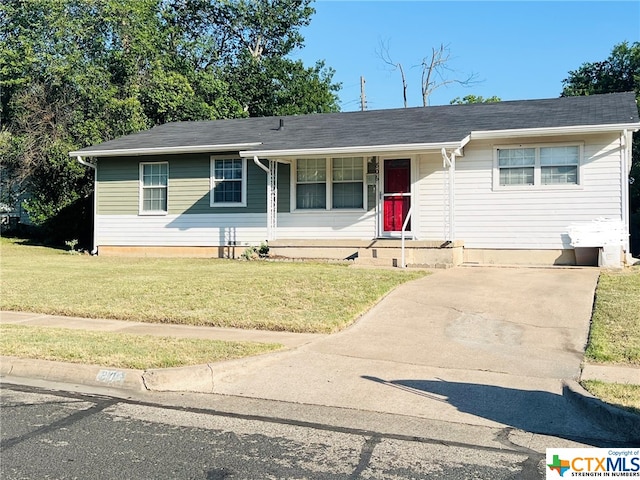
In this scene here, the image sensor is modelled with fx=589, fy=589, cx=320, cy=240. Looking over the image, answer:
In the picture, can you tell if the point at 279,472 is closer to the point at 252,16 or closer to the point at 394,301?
the point at 394,301

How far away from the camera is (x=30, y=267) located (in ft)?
49.5

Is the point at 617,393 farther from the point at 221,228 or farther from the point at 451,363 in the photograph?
the point at 221,228

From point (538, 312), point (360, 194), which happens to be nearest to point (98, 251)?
point (360, 194)

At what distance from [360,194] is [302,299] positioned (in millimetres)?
7105

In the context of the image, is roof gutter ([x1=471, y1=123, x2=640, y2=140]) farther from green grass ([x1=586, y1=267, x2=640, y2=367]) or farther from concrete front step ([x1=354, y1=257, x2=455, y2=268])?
green grass ([x1=586, y1=267, x2=640, y2=367])

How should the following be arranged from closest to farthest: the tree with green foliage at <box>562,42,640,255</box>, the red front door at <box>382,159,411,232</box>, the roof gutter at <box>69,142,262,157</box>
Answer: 1. the red front door at <box>382,159,411,232</box>
2. the roof gutter at <box>69,142,262,157</box>
3. the tree with green foliage at <box>562,42,640,255</box>

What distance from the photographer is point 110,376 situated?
6270 millimetres

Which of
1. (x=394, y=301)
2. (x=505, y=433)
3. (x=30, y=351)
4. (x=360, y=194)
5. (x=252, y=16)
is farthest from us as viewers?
(x=252, y=16)

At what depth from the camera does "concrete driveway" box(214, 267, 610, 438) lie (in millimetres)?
5516

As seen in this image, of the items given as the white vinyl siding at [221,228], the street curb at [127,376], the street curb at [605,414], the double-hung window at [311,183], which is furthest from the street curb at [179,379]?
the double-hung window at [311,183]

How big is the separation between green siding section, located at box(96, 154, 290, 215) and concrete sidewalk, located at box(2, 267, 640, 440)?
26.2ft

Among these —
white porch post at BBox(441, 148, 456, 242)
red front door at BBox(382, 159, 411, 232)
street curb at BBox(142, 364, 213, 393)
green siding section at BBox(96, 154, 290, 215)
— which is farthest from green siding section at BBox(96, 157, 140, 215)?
street curb at BBox(142, 364, 213, 393)

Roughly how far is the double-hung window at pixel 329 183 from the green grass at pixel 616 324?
23.5 ft

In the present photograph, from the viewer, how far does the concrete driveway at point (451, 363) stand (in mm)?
5516
